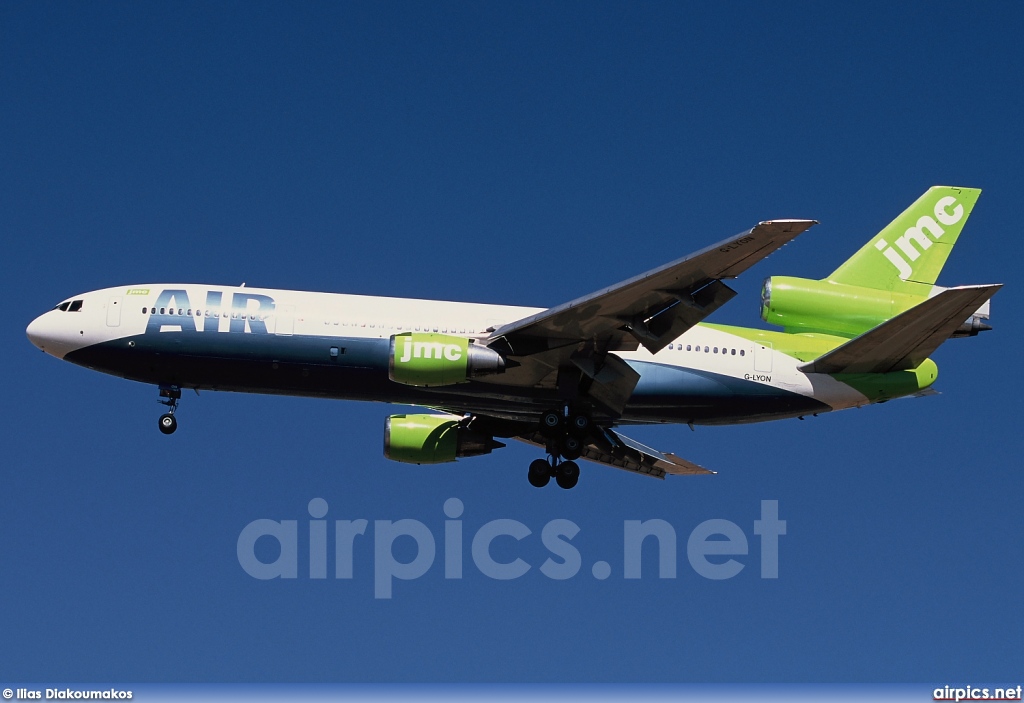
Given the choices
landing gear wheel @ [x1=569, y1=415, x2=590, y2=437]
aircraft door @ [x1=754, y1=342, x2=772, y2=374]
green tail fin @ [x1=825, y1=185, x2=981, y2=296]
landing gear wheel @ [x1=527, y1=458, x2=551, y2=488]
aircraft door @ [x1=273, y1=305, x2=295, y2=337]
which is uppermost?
green tail fin @ [x1=825, y1=185, x2=981, y2=296]

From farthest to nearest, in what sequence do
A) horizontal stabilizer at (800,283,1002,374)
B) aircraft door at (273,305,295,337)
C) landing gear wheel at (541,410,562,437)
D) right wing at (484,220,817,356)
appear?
landing gear wheel at (541,410,562,437) → aircraft door at (273,305,295,337) → horizontal stabilizer at (800,283,1002,374) → right wing at (484,220,817,356)

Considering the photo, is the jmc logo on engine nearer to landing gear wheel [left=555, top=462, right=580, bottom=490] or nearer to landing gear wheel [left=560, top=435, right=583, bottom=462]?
landing gear wheel [left=560, top=435, right=583, bottom=462]

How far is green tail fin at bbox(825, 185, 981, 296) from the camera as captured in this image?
3653cm

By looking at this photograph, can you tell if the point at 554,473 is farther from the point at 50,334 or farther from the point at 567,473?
the point at 50,334

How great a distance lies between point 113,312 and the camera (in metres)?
35.4

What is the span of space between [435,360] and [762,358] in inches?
345

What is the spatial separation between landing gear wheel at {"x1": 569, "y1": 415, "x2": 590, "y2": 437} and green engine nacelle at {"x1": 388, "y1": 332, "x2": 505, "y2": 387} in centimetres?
301

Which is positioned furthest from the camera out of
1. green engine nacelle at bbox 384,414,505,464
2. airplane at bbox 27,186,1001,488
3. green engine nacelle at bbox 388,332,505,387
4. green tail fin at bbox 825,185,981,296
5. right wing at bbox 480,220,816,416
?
green engine nacelle at bbox 384,414,505,464

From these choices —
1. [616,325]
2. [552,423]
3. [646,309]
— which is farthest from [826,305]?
[552,423]

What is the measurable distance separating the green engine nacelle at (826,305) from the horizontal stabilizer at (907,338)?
39.8 inches

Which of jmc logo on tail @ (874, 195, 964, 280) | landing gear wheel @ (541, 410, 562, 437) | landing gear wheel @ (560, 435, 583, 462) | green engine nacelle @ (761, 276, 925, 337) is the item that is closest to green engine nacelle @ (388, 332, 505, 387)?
landing gear wheel @ (541, 410, 562, 437)

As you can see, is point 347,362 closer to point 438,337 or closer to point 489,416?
point 438,337

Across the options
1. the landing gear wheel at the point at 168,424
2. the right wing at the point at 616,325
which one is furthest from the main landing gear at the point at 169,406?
the right wing at the point at 616,325

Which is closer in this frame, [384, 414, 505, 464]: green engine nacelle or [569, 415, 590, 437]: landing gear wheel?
[569, 415, 590, 437]: landing gear wheel
